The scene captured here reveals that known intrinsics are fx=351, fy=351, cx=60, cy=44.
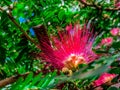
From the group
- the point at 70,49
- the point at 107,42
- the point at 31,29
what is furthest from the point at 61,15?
the point at 107,42

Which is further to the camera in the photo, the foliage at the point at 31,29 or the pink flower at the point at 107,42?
the foliage at the point at 31,29

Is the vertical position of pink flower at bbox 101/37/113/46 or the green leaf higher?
the green leaf

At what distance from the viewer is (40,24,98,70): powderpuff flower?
108 cm

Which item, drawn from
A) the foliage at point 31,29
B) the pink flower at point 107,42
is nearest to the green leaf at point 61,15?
the foliage at point 31,29

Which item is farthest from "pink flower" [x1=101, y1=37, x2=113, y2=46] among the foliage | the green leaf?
the green leaf

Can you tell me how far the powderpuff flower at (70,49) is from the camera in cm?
108

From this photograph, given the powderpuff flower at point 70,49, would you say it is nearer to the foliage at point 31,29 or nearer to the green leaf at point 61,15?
the foliage at point 31,29

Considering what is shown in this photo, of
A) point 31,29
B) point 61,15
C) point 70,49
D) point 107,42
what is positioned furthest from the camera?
point 61,15

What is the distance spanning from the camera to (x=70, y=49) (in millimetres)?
1127

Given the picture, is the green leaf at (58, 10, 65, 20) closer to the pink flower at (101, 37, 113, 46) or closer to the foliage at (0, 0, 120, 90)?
the foliage at (0, 0, 120, 90)

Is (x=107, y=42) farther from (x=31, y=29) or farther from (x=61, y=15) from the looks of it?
(x=61, y=15)

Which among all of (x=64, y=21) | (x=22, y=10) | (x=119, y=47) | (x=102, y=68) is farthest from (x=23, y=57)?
(x=102, y=68)

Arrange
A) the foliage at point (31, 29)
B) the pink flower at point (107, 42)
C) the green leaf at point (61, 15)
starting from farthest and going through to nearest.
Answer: the green leaf at point (61, 15), the foliage at point (31, 29), the pink flower at point (107, 42)

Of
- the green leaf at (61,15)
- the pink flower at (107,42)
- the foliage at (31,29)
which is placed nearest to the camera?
the pink flower at (107,42)
